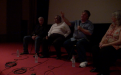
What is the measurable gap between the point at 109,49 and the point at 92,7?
6.26 ft

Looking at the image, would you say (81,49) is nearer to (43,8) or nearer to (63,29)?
(63,29)

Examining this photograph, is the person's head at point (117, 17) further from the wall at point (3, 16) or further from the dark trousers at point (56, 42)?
the wall at point (3, 16)

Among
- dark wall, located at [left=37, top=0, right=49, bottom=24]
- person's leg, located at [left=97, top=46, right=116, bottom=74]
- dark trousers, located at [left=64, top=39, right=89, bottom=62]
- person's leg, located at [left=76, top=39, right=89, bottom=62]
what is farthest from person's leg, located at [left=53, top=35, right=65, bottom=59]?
dark wall, located at [left=37, top=0, right=49, bottom=24]

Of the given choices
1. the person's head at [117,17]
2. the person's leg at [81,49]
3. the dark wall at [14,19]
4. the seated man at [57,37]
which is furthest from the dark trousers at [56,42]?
the dark wall at [14,19]

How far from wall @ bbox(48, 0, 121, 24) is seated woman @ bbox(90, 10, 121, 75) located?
→ 3.98ft

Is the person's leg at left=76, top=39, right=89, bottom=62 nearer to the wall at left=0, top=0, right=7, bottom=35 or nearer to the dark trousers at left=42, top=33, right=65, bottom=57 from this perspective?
the dark trousers at left=42, top=33, right=65, bottom=57

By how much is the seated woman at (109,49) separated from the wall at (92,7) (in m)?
1.21

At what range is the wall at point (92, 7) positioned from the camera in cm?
292

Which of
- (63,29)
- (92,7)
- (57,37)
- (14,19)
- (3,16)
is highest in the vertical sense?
(92,7)

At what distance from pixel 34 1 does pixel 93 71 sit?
15.2 feet

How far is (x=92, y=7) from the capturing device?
3.21 meters

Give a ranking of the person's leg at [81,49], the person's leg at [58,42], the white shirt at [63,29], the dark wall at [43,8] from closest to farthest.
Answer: the person's leg at [81,49] < the person's leg at [58,42] < the white shirt at [63,29] < the dark wall at [43,8]

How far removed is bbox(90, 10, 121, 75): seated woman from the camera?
1.65 meters

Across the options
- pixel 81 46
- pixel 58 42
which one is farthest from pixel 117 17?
pixel 58 42
